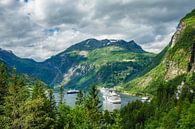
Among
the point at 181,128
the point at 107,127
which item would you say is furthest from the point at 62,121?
the point at 181,128

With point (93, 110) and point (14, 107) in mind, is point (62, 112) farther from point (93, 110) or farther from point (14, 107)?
point (14, 107)

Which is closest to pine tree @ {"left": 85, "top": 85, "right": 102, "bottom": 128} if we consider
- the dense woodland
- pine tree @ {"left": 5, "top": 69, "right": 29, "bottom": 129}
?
the dense woodland

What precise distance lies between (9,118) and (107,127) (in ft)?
216

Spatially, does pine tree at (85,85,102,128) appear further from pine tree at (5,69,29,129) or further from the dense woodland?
pine tree at (5,69,29,129)

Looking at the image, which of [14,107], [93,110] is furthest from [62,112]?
[14,107]

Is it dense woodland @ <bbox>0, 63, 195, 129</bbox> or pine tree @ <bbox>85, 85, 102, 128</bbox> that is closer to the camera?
dense woodland @ <bbox>0, 63, 195, 129</bbox>

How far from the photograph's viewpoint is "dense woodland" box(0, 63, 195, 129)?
193ft

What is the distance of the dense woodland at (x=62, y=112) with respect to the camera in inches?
2311

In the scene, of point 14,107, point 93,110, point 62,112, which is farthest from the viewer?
point 62,112

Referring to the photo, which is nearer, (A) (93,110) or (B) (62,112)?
(A) (93,110)

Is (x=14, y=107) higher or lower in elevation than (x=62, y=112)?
higher

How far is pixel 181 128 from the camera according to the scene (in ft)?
429

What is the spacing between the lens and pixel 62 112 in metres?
116

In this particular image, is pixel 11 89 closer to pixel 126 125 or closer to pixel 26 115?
pixel 26 115
